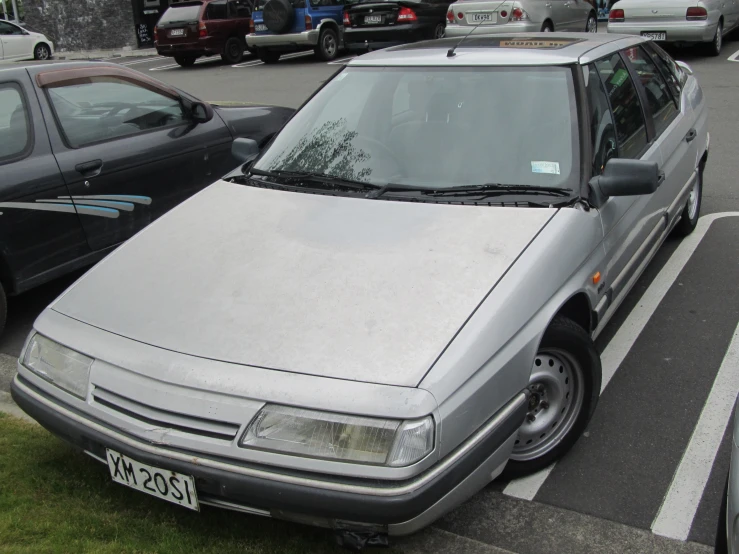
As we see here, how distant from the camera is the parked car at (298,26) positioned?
1700cm

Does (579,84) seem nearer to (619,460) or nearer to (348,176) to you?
(348,176)

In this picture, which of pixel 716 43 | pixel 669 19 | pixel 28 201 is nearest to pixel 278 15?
pixel 669 19

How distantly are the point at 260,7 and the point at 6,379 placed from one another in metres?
14.6

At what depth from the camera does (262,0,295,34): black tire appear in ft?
55.3

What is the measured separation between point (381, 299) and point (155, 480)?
984 millimetres

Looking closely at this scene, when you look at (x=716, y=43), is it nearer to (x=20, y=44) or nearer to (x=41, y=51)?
(x=20, y=44)

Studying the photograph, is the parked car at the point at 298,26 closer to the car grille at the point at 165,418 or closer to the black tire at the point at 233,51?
the black tire at the point at 233,51

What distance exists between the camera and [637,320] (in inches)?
175

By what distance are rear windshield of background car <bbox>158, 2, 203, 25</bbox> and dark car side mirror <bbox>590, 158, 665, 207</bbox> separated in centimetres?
1682

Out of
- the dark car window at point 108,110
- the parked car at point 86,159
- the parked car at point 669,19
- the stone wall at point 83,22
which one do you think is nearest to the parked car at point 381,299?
the parked car at point 86,159

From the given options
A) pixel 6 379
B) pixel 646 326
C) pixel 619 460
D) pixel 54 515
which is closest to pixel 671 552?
pixel 619 460

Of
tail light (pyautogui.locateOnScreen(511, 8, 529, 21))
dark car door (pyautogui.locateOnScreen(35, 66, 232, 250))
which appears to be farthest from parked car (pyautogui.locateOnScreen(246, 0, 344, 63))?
dark car door (pyautogui.locateOnScreen(35, 66, 232, 250))

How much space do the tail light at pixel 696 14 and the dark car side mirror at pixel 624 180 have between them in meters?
10.8

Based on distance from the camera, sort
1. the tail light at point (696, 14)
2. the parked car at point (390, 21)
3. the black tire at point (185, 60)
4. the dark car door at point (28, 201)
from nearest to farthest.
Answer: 1. the dark car door at point (28, 201)
2. the tail light at point (696, 14)
3. the parked car at point (390, 21)
4. the black tire at point (185, 60)
